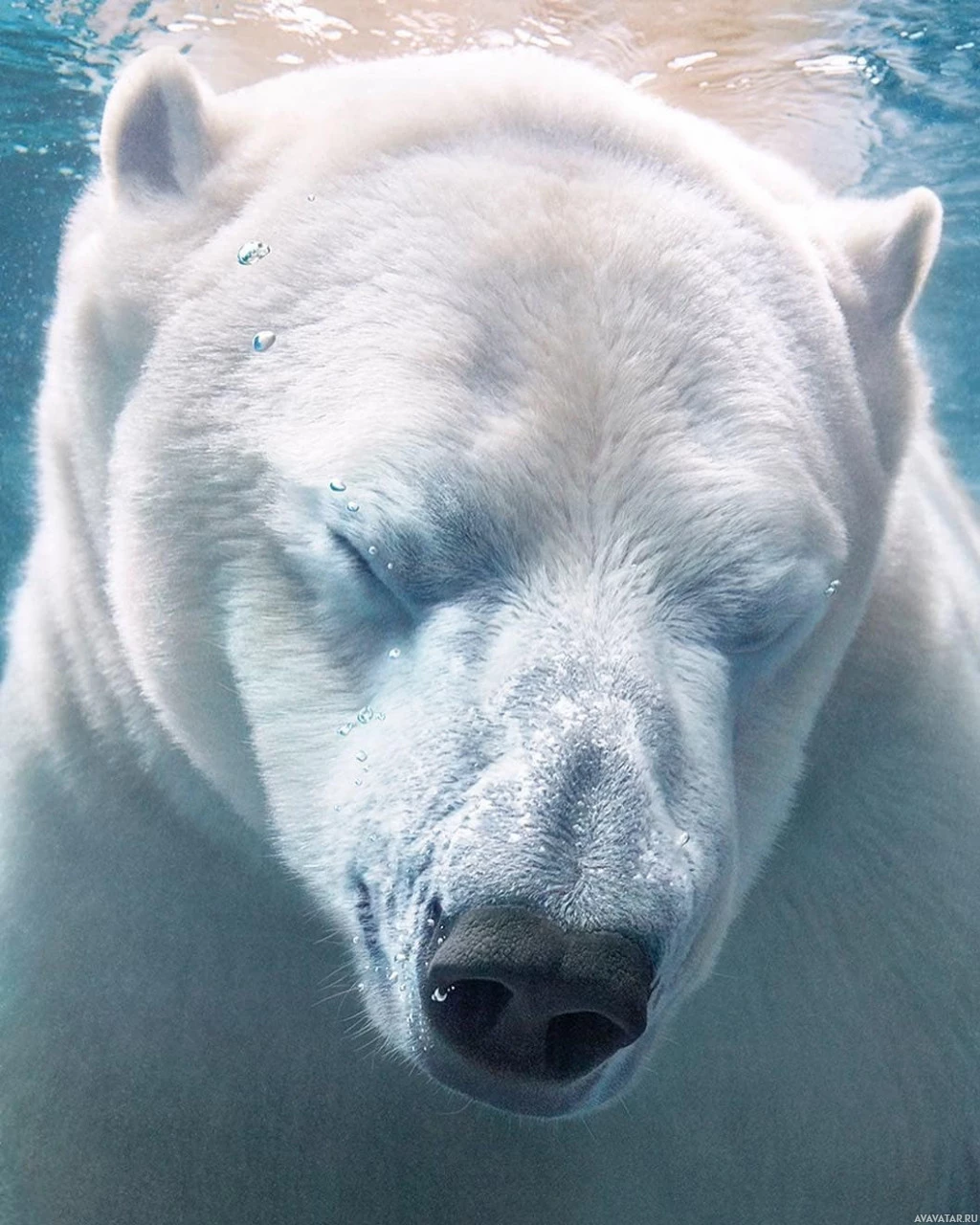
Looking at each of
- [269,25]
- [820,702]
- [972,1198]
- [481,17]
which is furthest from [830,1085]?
[269,25]

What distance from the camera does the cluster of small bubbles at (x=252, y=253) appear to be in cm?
190

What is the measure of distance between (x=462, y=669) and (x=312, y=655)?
30 cm

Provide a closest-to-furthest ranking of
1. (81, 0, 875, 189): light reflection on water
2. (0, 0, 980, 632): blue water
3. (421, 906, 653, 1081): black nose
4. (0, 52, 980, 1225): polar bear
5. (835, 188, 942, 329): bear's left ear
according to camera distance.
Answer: (421, 906, 653, 1081): black nose → (0, 52, 980, 1225): polar bear → (835, 188, 942, 329): bear's left ear → (81, 0, 875, 189): light reflection on water → (0, 0, 980, 632): blue water

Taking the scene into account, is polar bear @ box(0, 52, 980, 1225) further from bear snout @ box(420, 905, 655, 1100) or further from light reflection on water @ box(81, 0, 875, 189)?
light reflection on water @ box(81, 0, 875, 189)

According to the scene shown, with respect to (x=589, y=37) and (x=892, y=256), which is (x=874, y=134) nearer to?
(x=589, y=37)

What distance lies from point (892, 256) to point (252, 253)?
116cm

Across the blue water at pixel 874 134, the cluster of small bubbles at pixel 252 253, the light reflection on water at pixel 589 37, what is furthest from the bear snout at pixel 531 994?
the blue water at pixel 874 134

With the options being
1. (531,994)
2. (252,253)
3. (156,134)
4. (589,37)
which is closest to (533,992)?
(531,994)

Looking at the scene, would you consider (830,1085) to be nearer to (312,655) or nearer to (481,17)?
(312,655)

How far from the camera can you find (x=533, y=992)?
1.22m

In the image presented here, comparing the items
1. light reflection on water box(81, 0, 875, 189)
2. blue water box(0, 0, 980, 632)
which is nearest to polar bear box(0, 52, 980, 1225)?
light reflection on water box(81, 0, 875, 189)

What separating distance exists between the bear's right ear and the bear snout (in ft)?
4.64

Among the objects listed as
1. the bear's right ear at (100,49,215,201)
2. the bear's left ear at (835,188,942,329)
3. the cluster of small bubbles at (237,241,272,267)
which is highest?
the bear's right ear at (100,49,215,201)

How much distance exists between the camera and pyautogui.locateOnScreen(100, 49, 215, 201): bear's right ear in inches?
77.5
